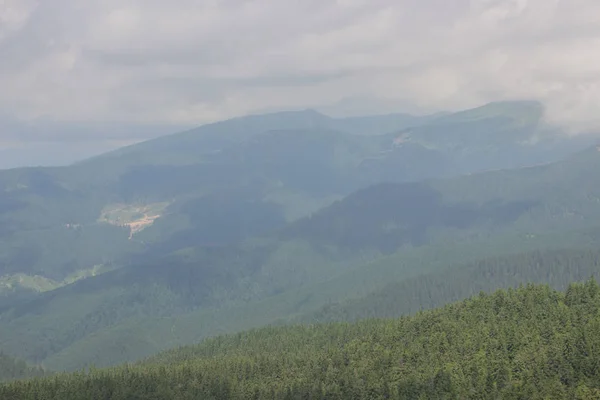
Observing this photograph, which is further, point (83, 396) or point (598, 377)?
point (83, 396)

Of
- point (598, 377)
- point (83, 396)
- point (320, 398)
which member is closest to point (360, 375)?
point (320, 398)

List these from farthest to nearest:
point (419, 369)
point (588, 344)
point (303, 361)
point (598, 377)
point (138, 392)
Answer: point (303, 361), point (138, 392), point (419, 369), point (588, 344), point (598, 377)

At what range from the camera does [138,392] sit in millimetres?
180750

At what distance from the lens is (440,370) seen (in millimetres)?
160875

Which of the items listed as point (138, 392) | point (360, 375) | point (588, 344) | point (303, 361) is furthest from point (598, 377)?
point (138, 392)

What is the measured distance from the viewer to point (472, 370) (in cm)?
15775

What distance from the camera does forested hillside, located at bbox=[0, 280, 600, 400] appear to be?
488 ft

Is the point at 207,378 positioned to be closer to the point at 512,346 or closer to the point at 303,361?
the point at 303,361

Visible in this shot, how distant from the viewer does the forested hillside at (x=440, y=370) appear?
148750 mm

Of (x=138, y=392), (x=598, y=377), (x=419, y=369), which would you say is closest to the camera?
(x=598, y=377)

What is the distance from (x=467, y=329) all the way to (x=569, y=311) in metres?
25.3

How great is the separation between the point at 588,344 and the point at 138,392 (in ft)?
345

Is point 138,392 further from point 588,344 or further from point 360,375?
point 588,344

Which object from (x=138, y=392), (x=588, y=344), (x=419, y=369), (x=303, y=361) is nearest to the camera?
(x=588, y=344)
